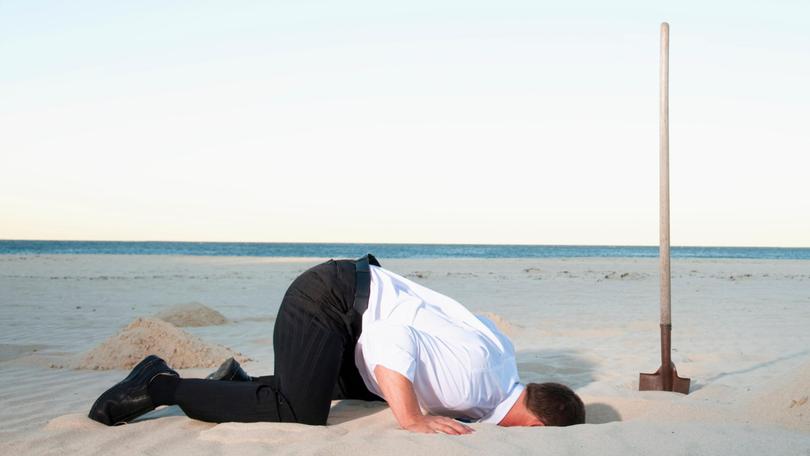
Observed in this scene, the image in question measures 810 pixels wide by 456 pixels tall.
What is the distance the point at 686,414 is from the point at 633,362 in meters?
2.31

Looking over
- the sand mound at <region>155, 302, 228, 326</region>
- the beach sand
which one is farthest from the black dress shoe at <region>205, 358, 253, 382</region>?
the sand mound at <region>155, 302, 228, 326</region>

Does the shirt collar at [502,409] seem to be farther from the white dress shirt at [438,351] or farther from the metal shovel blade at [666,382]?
the metal shovel blade at [666,382]

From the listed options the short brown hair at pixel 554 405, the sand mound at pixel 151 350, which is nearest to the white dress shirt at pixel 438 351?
the short brown hair at pixel 554 405

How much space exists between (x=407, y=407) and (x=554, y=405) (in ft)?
2.40

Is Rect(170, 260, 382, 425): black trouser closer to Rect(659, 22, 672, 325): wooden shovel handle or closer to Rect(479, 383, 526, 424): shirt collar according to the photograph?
Rect(479, 383, 526, 424): shirt collar

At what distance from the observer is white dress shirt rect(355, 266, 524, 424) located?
11.2 feet

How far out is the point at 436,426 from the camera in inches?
129

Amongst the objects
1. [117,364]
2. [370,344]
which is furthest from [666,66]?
[117,364]

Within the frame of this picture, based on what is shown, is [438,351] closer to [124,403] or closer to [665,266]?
[124,403]

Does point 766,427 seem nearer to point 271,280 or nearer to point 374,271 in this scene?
point 374,271

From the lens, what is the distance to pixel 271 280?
1747cm

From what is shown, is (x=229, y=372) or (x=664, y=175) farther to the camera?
(x=664, y=175)

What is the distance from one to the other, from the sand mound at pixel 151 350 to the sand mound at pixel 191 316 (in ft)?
8.19

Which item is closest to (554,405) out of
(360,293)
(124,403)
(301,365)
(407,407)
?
(407,407)
